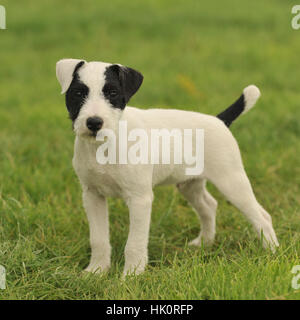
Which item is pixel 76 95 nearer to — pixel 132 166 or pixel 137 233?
pixel 132 166

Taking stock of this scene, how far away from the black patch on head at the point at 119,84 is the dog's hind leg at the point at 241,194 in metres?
1.22

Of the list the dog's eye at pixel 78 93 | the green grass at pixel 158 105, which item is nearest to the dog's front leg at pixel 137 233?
the green grass at pixel 158 105

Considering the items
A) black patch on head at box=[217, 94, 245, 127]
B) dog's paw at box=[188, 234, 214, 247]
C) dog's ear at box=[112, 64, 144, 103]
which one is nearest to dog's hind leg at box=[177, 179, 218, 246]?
dog's paw at box=[188, 234, 214, 247]

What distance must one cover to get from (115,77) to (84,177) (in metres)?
0.94

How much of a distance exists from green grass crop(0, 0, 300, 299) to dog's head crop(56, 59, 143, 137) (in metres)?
1.25

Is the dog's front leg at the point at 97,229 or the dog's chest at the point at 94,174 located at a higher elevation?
the dog's chest at the point at 94,174

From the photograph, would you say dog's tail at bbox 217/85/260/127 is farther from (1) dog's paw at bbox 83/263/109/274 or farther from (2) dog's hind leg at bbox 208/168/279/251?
(1) dog's paw at bbox 83/263/109/274

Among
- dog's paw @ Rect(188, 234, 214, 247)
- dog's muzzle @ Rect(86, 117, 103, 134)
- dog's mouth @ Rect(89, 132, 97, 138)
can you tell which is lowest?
dog's paw @ Rect(188, 234, 214, 247)

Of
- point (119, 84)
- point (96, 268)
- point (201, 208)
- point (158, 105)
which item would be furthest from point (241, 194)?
point (158, 105)

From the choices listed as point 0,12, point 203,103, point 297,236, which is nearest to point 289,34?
point 203,103

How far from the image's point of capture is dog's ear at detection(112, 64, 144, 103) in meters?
3.86

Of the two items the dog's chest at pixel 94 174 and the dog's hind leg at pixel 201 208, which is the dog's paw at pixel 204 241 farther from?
the dog's chest at pixel 94 174

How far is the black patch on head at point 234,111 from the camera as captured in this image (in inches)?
191

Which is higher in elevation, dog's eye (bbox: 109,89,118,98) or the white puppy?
dog's eye (bbox: 109,89,118,98)
